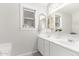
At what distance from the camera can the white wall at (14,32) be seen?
188cm

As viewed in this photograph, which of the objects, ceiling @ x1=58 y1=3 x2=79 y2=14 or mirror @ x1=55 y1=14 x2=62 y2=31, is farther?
mirror @ x1=55 y1=14 x2=62 y2=31

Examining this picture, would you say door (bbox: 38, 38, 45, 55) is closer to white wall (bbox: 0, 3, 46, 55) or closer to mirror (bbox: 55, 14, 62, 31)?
white wall (bbox: 0, 3, 46, 55)

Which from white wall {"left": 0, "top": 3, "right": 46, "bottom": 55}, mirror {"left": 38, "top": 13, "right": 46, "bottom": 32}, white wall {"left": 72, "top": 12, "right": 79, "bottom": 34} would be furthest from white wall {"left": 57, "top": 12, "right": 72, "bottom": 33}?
white wall {"left": 0, "top": 3, "right": 46, "bottom": 55}

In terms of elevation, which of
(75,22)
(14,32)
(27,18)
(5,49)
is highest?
(27,18)

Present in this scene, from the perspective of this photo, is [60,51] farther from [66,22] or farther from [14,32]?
[14,32]

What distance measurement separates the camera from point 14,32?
2031 mm

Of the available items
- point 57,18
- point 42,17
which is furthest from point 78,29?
point 42,17

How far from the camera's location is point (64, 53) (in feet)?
4.04

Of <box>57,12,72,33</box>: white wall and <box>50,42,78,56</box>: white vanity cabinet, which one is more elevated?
<box>57,12,72,33</box>: white wall

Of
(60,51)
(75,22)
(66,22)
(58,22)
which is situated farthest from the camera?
(58,22)

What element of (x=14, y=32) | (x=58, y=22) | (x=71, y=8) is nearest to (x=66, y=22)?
(x=58, y=22)

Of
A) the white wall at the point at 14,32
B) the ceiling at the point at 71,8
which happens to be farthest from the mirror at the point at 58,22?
the white wall at the point at 14,32

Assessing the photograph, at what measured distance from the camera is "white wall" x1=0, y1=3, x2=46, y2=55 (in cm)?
188

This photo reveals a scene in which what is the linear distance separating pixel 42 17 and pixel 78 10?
2.73 ft
